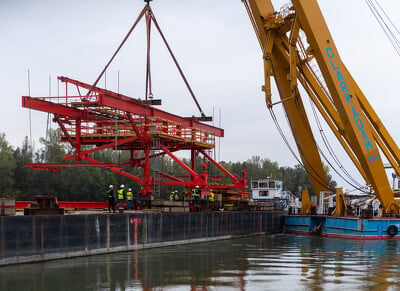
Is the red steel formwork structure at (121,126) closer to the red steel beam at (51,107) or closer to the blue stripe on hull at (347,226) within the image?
the red steel beam at (51,107)

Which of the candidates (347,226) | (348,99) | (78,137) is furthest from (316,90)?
(78,137)

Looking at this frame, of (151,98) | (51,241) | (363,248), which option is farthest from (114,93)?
(363,248)

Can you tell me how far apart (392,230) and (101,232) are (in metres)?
17.6

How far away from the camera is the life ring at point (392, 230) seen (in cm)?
3384

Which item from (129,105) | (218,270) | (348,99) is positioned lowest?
(218,270)

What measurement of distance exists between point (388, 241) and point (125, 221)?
15099 millimetres

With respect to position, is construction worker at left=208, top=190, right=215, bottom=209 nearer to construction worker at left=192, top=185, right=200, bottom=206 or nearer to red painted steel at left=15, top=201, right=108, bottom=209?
construction worker at left=192, top=185, right=200, bottom=206

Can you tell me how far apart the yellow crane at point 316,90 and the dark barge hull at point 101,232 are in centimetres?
668

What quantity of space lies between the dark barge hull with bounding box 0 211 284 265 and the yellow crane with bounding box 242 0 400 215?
21.9 feet

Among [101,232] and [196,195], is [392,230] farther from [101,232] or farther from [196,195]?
[101,232]

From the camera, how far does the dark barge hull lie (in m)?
20.0

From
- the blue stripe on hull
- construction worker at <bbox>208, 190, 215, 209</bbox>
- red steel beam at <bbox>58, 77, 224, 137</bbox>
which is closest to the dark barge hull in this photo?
construction worker at <bbox>208, 190, 215, 209</bbox>

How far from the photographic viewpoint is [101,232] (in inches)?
940

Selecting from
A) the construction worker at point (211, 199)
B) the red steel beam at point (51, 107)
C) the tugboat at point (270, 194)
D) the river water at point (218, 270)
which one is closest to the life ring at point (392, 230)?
the river water at point (218, 270)
